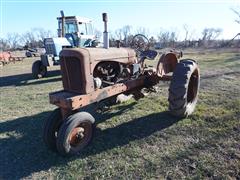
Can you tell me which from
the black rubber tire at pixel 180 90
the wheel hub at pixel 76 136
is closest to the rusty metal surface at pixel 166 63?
the black rubber tire at pixel 180 90

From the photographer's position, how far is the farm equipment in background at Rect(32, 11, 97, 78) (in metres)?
10.6

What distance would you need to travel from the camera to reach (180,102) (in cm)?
422

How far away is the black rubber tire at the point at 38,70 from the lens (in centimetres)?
1059

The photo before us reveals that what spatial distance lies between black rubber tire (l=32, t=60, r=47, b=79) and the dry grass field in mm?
4831

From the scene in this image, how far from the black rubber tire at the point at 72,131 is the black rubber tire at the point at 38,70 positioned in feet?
24.9

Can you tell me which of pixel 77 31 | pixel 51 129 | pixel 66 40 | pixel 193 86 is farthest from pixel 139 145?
pixel 77 31

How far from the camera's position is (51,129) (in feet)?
12.0

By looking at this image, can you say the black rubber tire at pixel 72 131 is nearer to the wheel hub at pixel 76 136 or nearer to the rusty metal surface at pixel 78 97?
the wheel hub at pixel 76 136

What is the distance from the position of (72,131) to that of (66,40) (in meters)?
8.73

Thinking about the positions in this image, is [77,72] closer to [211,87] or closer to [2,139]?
[2,139]

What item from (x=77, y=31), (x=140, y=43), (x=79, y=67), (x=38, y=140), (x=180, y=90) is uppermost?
(x=77, y=31)

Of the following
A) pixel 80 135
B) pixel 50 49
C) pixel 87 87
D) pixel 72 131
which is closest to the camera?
pixel 72 131

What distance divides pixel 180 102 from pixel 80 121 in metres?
1.74

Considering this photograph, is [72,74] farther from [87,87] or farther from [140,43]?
[140,43]
